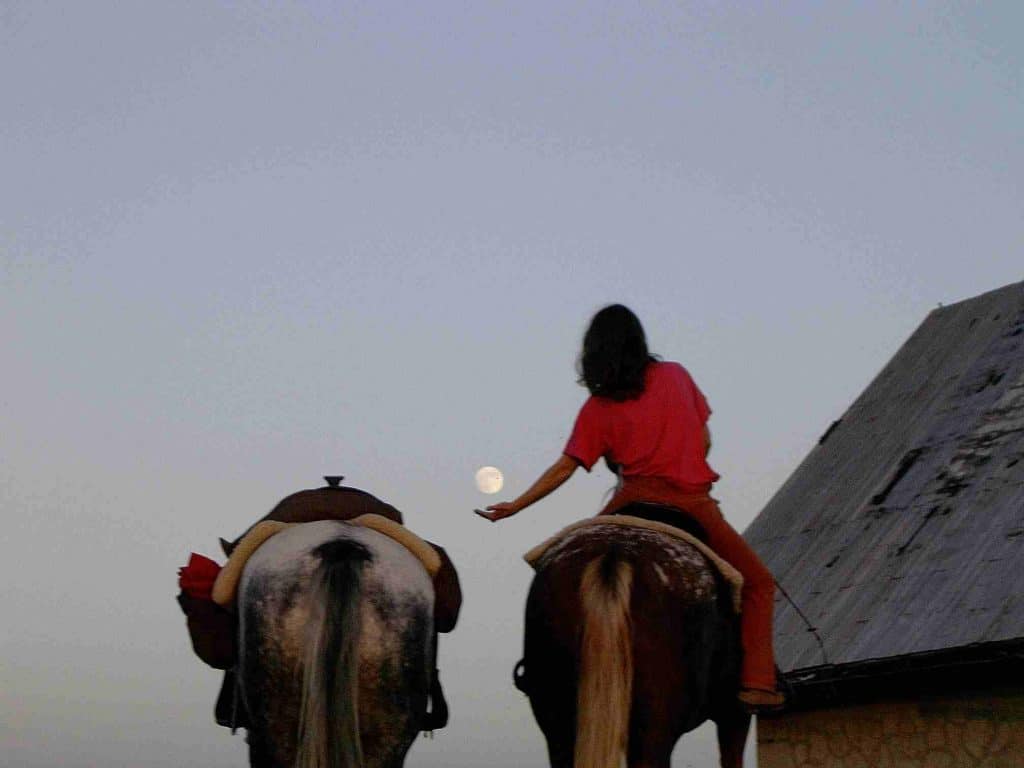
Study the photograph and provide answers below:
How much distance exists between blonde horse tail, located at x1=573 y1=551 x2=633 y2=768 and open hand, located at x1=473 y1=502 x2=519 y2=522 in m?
1.03

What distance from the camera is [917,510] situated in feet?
48.5

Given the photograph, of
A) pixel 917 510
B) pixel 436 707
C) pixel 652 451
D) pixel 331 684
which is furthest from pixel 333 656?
pixel 917 510

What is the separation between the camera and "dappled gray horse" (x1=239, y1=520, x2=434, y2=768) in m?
5.68

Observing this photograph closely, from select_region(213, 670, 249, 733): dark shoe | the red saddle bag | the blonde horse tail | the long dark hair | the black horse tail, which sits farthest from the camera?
the long dark hair

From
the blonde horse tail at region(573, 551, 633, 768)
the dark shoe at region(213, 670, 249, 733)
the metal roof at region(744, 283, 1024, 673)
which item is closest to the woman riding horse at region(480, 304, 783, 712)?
the blonde horse tail at region(573, 551, 633, 768)

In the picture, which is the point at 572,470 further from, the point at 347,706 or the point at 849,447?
the point at 849,447

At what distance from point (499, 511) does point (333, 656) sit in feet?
4.43

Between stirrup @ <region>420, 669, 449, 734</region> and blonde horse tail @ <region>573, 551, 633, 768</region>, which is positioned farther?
stirrup @ <region>420, 669, 449, 734</region>

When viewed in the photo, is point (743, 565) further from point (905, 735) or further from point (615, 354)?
point (905, 735)

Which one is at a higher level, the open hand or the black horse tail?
the open hand

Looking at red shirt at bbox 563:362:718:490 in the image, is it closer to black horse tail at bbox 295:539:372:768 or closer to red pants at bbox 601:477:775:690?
red pants at bbox 601:477:775:690

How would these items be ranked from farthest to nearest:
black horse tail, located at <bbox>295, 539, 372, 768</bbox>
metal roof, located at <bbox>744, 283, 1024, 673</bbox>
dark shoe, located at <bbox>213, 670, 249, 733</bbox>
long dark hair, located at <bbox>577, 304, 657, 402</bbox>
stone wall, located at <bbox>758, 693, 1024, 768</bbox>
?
metal roof, located at <bbox>744, 283, 1024, 673</bbox> < stone wall, located at <bbox>758, 693, 1024, 768</bbox> < long dark hair, located at <bbox>577, 304, 657, 402</bbox> < dark shoe, located at <bbox>213, 670, 249, 733</bbox> < black horse tail, located at <bbox>295, 539, 372, 768</bbox>

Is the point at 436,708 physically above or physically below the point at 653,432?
below

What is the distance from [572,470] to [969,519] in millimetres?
8027
